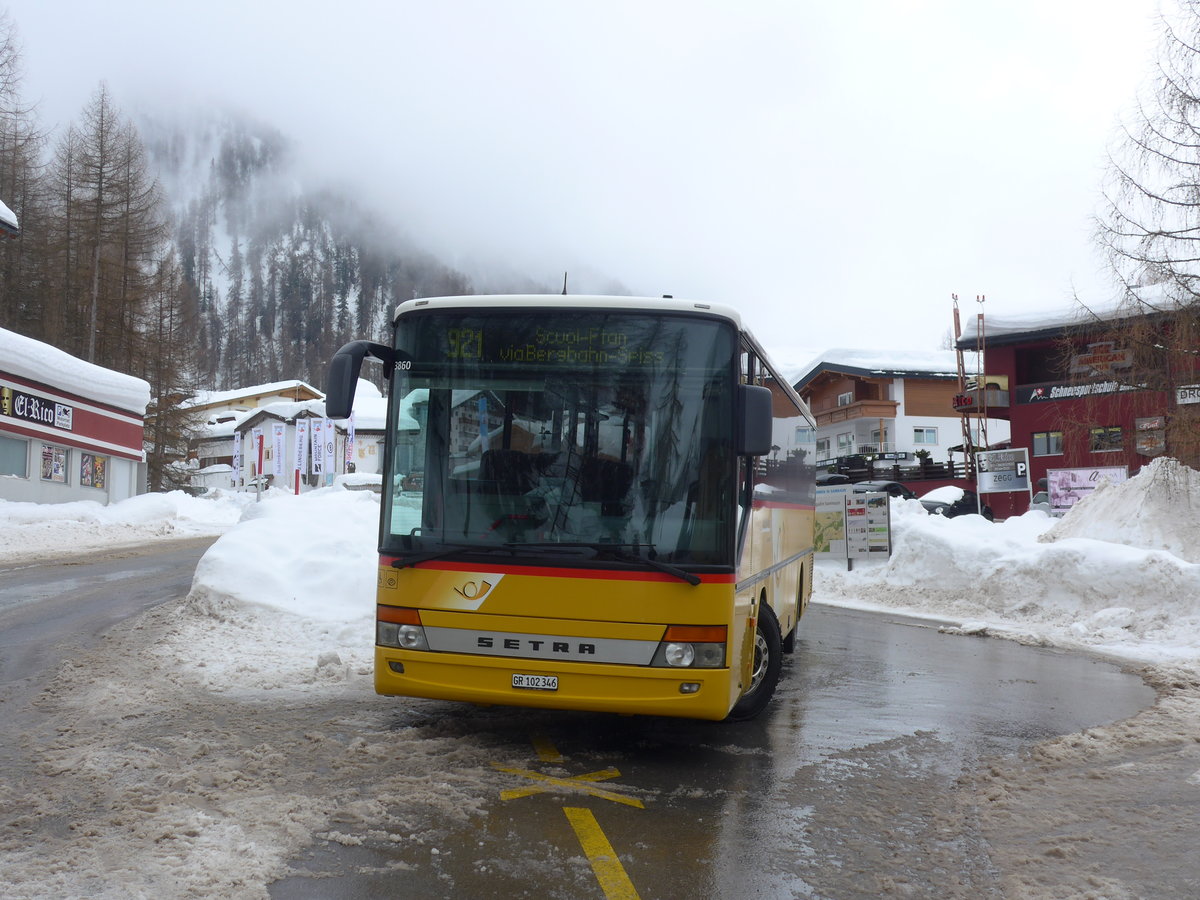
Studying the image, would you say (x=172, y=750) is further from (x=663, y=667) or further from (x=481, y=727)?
(x=663, y=667)

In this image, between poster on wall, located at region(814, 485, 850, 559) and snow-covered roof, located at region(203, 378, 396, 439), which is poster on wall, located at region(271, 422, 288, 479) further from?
poster on wall, located at region(814, 485, 850, 559)

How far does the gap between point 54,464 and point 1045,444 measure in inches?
1632

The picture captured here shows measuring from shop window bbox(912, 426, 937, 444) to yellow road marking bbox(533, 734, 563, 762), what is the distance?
205ft

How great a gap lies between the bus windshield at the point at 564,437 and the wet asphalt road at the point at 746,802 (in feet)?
4.32

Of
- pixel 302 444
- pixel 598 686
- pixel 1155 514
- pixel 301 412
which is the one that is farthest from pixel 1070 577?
pixel 301 412

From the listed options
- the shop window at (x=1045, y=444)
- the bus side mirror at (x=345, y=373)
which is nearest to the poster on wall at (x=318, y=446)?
the shop window at (x=1045, y=444)

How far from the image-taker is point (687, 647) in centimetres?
572

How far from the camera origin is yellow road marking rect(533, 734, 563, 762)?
20.0 ft

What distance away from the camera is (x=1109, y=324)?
68.7 ft

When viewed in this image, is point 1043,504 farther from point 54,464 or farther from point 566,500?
point 566,500

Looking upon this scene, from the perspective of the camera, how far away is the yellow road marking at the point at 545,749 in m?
6.11

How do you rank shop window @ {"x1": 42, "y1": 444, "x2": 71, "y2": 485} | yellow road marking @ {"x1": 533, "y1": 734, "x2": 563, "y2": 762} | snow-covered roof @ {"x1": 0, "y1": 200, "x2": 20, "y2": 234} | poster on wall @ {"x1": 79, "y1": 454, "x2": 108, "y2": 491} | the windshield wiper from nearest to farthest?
the windshield wiper, yellow road marking @ {"x1": 533, "y1": 734, "x2": 563, "y2": 762}, shop window @ {"x1": 42, "y1": 444, "x2": 71, "y2": 485}, poster on wall @ {"x1": 79, "y1": 454, "x2": 108, "y2": 491}, snow-covered roof @ {"x1": 0, "y1": 200, "x2": 20, "y2": 234}

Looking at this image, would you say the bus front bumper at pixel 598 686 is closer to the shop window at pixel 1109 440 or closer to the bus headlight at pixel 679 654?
the bus headlight at pixel 679 654

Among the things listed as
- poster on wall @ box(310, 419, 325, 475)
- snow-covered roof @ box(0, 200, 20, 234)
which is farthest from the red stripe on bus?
poster on wall @ box(310, 419, 325, 475)
